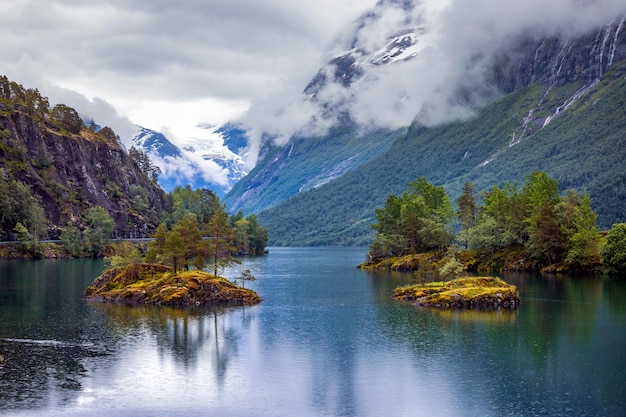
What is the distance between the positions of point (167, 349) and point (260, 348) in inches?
398

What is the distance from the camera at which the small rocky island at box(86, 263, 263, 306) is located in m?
111

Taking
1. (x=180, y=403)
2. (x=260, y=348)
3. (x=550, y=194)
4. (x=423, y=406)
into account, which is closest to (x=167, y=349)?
(x=260, y=348)

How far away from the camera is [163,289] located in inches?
4400

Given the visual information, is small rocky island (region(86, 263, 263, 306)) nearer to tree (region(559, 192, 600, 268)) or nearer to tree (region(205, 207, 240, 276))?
tree (region(205, 207, 240, 276))

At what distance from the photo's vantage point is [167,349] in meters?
75.9

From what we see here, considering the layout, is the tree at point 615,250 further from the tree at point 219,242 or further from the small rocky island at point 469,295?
the tree at point 219,242

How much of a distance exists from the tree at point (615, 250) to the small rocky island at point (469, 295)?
49183 mm

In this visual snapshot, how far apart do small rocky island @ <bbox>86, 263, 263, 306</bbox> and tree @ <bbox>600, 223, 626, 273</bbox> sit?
81.5m

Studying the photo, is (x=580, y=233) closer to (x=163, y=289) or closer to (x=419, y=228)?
(x=419, y=228)

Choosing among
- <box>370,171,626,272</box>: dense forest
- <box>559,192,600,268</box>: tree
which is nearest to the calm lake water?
<box>559,192,600,268</box>: tree

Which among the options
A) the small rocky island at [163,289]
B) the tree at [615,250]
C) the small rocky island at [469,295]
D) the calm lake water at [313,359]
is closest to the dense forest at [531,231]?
the tree at [615,250]

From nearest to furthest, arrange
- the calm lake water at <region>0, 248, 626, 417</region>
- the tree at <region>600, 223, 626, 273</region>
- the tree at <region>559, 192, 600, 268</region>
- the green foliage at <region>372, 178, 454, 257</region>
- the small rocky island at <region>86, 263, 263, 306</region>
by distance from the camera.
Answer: the calm lake water at <region>0, 248, 626, 417</region> → the small rocky island at <region>86, 263, 263, 306</region> → the tree at <region>600, 223, 626, 273</region> → the tree at <region>559, 192, 600, 268</region> → the green foliage at <region>372, 178, 454, 257</region>

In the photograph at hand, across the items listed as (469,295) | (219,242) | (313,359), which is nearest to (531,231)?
(469,295)

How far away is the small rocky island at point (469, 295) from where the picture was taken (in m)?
107
